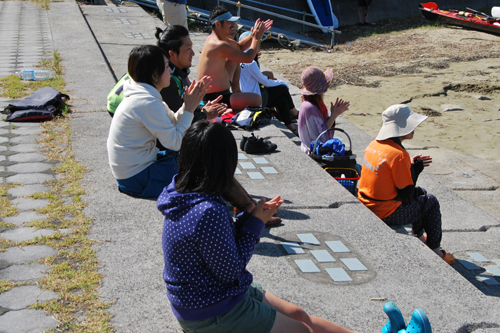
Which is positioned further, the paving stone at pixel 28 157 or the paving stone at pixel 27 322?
the paving stone at pixel 28 157

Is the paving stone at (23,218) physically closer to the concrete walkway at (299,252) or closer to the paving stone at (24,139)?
the concrete walkway at (299,252)

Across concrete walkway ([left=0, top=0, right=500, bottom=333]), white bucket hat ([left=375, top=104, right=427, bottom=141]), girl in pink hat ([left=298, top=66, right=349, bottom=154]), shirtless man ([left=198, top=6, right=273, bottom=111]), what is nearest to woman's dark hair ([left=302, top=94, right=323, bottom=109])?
girl in pink hat ([left=298, top=66, right=349, bottom=154])

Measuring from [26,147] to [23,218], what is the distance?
1.61m

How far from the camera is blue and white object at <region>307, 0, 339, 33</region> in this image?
16953 millimetres

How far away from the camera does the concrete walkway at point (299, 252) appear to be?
2.71m

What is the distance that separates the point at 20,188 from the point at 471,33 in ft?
48.7

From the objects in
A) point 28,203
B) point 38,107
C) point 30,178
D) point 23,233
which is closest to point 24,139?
point 38,107

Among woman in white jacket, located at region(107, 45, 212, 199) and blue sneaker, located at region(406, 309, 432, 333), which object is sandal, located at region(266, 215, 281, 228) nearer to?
woman in white jacket, located at region(107, 45, 212, 199)

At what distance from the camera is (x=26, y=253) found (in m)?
3.14

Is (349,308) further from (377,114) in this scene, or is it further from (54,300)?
(377,114)

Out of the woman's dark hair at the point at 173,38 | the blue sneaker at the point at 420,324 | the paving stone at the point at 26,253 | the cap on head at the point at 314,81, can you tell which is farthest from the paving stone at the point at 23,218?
the cap on head at the point at 314,81

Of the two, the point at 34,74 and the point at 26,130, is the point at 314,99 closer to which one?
the point at 26,130

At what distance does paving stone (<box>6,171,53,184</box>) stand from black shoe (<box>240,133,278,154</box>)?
74.8 inches

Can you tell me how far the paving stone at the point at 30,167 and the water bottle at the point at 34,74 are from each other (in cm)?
315
